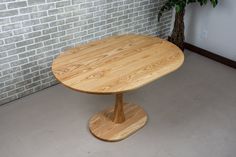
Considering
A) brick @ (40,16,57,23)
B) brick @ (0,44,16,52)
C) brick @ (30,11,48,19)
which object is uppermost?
brick @ (30,11,48,19)

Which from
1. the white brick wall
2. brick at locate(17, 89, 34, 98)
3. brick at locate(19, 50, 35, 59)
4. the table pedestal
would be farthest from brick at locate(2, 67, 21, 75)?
the table pedestal

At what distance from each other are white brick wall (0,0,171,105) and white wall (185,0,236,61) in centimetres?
85

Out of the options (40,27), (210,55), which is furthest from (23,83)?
(210,55)

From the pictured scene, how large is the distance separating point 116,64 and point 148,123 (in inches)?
25.3

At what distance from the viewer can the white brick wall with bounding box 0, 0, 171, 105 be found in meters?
2.22

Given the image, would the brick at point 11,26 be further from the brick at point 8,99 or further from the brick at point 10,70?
the brick at point 8,99

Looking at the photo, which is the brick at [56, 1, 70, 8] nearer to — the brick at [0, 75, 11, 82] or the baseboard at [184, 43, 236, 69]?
the brick at [0, 75, 11, 82]

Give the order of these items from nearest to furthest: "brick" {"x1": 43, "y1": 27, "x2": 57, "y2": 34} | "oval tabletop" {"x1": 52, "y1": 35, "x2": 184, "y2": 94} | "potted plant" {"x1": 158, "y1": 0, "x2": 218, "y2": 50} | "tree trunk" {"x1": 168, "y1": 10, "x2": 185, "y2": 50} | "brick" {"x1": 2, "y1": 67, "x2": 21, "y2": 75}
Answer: "oval tabletop" {"x1": 52, "y1": 35, "x2": 184, "y2": 94} < "brick" {"x1": 2, "y1": 67, "x2": 21, "y2": 75} < "brick" {"x1": 43, "y1": 27, "x2": 57, "y2": 34} < "potted plant" {"x1": 158, "y1": 0, "x2": 218, "y2": 50} < "tree trunk" {"x1": 168, "y1": 10, "x2": 185, "y2": 50}

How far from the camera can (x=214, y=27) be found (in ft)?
10.3

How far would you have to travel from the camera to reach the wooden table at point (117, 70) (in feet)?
5.44

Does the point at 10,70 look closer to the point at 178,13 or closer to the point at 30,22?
the point at 30,22

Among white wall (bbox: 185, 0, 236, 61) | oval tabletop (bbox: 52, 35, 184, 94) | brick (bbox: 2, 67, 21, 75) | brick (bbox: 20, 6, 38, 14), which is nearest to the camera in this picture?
oval tabletop (bbox: 52, 35, 184, 94)

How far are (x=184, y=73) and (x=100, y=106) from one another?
108 centimetres

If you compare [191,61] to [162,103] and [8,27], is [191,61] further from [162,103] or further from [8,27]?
[8,27]
